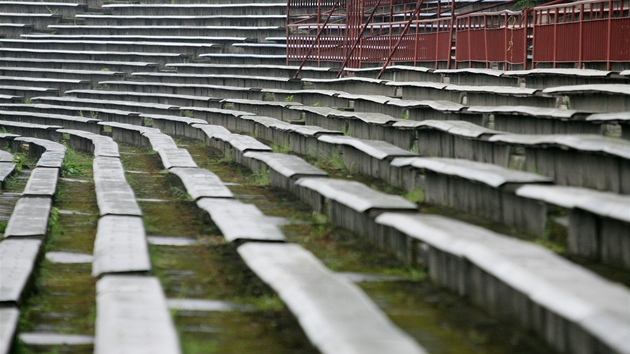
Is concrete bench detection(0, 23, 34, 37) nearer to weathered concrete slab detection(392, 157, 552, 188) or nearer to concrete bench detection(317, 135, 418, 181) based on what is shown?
concrete bench detection(317, 135, 418, 181)

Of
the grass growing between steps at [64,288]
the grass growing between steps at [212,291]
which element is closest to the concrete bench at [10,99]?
the grass growing between steps at [64,288]

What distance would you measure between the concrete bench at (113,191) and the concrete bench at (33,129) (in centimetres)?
522

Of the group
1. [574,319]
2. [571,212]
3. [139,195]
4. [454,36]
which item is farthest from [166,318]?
[454,36]

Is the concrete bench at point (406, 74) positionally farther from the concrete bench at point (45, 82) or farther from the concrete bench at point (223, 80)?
the concrete bench at point (45, 82)

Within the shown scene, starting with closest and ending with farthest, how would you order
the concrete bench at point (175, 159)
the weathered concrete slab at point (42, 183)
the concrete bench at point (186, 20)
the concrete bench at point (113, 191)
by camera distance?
the concrete bench at point (113, 191) → the weathered concrete slab at point (42, 183) → the concrete bench at point (175, 159) → the concrete bench at point (186, 20)

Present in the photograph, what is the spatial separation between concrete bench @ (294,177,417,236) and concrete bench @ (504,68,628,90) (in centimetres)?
272

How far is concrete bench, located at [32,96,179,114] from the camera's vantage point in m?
15.8

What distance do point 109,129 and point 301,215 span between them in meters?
9.54

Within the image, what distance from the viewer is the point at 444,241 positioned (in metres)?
4.12

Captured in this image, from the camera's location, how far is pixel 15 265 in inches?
190

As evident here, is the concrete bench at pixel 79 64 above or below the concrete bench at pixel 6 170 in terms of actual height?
above

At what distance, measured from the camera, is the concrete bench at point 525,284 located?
2863 mm

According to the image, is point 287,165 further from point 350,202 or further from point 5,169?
point 5,169

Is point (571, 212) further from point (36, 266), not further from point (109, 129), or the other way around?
point (109, 129)
